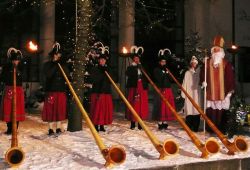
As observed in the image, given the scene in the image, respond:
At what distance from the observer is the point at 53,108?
9.09 m

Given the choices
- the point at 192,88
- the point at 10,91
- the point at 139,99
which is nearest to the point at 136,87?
the point at 139,99

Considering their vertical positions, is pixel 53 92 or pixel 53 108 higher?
pixel 53 92

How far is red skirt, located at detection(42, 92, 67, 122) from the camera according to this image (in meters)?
9.06

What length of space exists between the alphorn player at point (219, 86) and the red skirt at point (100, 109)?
2.26 meters

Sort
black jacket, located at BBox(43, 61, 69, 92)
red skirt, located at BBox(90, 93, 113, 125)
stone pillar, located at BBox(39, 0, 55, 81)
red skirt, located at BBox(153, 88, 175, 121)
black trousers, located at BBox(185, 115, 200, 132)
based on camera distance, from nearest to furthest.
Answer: black jacket, located at BBox(43, 61, 69, 92) < red skirt, located at BBox(90, 93, 113, 125) < black trousers, located at BBox(185, 115, 200, 132) < red skirt, located at BBox(153, 88, 175, 121) < stone pillar, located at BBox(39, 0, 55, 81)

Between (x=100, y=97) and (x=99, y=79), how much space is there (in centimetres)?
42

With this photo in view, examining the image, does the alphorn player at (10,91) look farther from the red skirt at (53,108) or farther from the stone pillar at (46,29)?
the stone pillar at (46,29)

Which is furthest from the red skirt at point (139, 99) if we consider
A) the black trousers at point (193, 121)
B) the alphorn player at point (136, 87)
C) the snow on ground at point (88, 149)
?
the black trousers at point (193, 121)

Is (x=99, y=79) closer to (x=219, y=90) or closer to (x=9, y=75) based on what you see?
(x=9, y=75)

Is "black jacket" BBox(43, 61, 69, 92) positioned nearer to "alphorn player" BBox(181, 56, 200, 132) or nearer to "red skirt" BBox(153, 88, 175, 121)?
"red skirt" BBox(153, 88, 175, 121)

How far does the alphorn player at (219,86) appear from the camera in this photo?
9.27 meters

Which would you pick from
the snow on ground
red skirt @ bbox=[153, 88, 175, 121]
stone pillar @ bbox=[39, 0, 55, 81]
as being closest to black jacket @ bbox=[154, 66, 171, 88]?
red skirt @ bbox=[153, 88, 175, 121]

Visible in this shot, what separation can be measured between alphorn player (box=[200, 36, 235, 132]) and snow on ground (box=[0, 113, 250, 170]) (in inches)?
23.4

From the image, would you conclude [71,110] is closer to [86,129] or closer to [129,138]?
[86,129]
